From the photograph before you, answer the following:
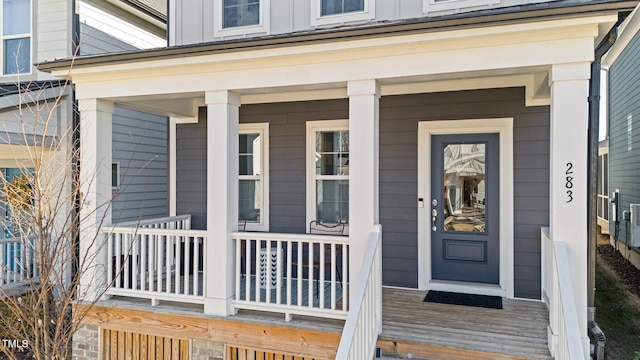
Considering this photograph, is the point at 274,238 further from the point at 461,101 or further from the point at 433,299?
the point at 461,101

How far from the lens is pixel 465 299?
16.1ft

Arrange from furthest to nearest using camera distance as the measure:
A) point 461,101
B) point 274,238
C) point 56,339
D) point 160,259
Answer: point 461,101
point 160,259
point 274,238
point 56,339

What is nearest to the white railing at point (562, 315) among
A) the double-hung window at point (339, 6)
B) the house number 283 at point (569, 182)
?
the house number 283 at point (569, 182)

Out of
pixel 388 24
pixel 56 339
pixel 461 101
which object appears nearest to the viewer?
pixel 56 339

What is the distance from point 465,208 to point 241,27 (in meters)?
3.76

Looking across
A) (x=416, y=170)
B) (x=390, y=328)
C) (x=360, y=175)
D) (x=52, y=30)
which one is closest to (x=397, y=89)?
(x=416, y=170)

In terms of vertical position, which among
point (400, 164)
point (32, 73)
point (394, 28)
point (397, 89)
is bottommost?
point (400, 164)

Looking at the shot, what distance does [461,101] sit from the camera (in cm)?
521

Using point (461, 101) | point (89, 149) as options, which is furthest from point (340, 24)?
point (89, 149)

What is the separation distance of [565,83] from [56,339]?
4.37m

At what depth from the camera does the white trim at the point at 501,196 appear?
197 inches

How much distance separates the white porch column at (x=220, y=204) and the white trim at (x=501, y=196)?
7.61 ft

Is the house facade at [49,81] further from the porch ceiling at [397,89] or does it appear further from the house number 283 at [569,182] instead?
the house number 283 at [569,182]

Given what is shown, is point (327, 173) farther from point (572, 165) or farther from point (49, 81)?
point (49, 81)
